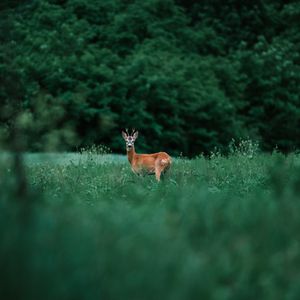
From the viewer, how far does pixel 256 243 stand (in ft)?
17.0

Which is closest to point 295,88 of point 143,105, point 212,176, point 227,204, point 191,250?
point 143,105

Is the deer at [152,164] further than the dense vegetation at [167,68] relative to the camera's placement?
No

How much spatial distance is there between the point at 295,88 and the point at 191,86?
421cm

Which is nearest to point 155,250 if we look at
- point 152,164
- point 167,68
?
point 152,164

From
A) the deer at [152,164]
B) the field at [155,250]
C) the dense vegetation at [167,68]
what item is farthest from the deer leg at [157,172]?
the dense vegetation at [167,68]

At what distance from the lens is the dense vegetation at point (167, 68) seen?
975 inches

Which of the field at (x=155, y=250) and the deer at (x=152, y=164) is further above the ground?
the field at (x=155, y=250)

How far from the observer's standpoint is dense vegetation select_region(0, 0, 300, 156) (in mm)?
24766

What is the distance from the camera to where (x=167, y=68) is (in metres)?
25.9

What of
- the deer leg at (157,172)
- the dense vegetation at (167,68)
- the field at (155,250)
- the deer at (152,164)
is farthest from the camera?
the dense vegetation at (167,68)

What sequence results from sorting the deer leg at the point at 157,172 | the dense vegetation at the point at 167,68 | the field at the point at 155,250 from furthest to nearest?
1. the dense vegetation at the point at 167,68
2. the deer leg at the point at 157,172
3. the field at the point at 155,250

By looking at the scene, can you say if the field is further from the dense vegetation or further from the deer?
the dense vegetation

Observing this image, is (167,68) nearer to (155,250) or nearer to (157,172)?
(157,172)

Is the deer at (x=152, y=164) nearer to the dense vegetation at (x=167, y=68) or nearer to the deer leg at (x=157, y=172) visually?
the deer leg at (x=157, y=172)
